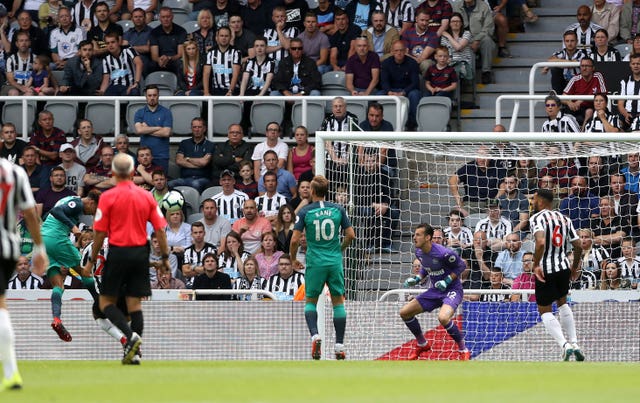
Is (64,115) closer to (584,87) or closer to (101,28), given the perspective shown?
(101,28)

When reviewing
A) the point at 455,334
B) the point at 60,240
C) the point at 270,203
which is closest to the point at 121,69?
the point at 270,203

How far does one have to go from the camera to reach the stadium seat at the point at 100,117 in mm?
21156

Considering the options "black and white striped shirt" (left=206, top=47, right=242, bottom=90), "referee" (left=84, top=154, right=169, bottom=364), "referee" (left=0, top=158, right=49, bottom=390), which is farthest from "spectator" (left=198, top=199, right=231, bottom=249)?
"referee" (left=0, top=158, right=49, bottom=390)

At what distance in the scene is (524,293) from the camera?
16.3 meters

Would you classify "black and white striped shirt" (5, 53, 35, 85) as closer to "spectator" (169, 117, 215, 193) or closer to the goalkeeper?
"spectator" (169, 117, 215, 193)

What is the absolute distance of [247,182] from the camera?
64.0 feet

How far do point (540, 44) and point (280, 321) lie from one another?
27.0 ft

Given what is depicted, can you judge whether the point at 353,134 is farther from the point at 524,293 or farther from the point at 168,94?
the point at 168,94

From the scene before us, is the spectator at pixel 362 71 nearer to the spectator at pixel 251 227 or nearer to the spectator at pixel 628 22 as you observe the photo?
the spectator at pixel 251 227

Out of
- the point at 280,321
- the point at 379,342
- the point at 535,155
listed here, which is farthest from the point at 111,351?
the point at 535,155

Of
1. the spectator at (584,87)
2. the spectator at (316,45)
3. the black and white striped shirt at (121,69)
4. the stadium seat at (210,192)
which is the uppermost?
the spectator at (316,45)

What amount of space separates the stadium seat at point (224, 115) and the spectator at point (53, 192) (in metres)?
2.55

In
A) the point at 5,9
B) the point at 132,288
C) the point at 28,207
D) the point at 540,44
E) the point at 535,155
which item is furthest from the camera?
the point at 5,9

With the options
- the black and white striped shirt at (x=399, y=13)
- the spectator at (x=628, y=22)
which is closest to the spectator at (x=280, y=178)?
the black and white striped shirt at (x=399, y=13)
